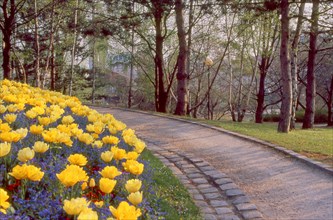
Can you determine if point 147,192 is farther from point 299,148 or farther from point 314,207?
point 299,148

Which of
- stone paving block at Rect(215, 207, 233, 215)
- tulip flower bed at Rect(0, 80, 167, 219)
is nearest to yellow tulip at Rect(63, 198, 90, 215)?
tulip flower bed at Rect(0, 80, 167, 219)

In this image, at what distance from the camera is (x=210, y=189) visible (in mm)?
6359

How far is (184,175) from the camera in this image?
7.12 meters

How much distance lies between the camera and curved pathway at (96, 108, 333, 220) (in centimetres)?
555

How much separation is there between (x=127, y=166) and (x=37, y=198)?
701mm

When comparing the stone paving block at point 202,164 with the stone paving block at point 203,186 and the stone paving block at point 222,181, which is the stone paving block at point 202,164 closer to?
the stone paving block at point 222,181

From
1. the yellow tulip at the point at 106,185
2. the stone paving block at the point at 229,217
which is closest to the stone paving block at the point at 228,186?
the stone paving block at the point at 229,217

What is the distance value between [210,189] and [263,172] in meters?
1.41

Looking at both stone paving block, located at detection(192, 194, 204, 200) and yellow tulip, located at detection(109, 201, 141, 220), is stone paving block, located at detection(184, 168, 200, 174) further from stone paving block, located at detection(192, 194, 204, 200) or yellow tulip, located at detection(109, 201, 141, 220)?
yellow tulip, located at detection(109, 201, 141, 220)

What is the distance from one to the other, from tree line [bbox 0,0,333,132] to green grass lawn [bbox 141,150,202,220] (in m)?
7.42

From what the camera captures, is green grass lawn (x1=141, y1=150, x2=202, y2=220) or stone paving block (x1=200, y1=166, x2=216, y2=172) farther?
stone paving block (x1=200, y1=166, x2=216, y2=172)

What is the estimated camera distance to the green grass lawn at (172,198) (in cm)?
467

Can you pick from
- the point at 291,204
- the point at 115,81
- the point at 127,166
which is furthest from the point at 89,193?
the point at 115,81

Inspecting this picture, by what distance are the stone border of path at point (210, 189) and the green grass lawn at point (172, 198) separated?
0.59ft
